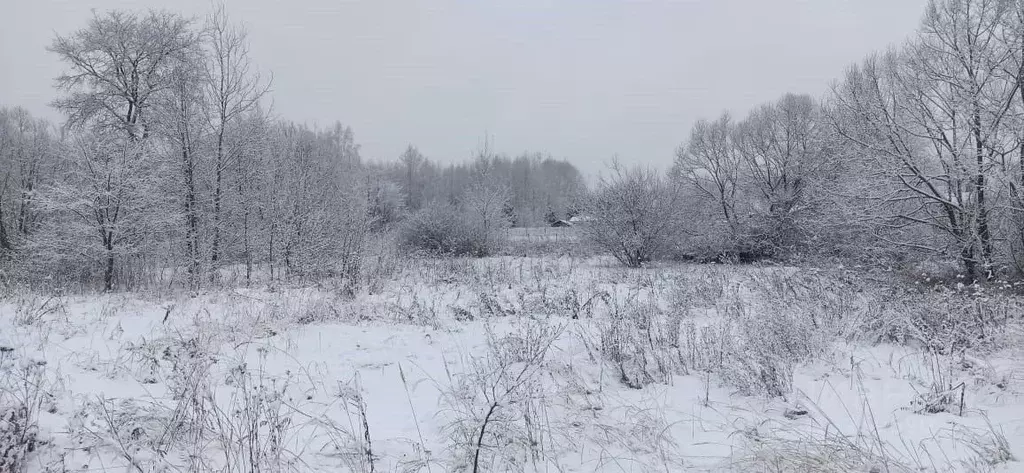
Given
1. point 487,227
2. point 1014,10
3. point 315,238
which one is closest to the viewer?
point 1014,10

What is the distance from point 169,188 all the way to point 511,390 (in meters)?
12.9

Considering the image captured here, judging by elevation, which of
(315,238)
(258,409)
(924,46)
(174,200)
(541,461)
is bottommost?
(541,461)

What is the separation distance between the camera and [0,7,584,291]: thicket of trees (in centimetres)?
1066

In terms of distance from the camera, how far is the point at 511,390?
3.15m

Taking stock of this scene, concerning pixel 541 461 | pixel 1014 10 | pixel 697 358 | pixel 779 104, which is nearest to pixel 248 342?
pixel 541 461

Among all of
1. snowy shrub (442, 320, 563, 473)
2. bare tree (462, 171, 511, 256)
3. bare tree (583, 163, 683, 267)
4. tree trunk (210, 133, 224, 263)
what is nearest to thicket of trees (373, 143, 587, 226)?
bare tree (462, 171, 511, 256)

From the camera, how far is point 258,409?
3277 mm

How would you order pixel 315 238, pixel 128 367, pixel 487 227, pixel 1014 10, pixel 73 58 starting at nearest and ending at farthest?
1. pixel 128 367
2. pixel 1014 10
3. pixel 315 238
4. pixel 73 58
5. pixel 487 227

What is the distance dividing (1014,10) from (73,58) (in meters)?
25.6

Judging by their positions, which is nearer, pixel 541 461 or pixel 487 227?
pixel 541 461

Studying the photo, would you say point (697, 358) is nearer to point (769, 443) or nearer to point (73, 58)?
point (769, 443)

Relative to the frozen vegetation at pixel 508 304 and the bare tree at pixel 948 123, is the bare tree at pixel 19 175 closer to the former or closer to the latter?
the frozen vegetation at pixel 508 304

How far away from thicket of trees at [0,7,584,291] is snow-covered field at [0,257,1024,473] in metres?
3.67

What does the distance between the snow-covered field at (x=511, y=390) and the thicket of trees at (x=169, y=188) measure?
3.67 metres
